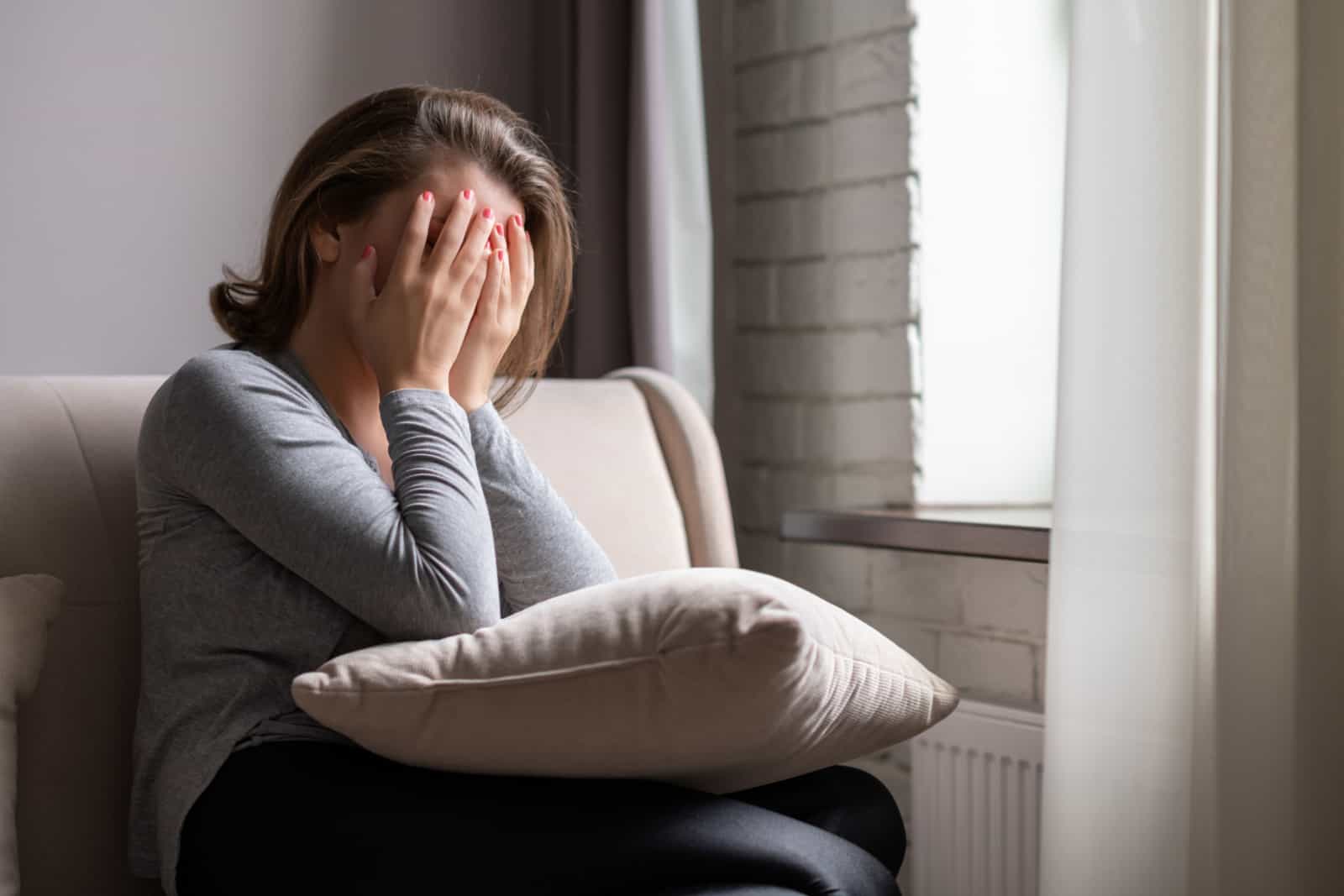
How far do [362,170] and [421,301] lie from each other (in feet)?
0.43

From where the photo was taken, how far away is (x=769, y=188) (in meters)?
2.07

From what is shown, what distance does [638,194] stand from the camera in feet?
6.23

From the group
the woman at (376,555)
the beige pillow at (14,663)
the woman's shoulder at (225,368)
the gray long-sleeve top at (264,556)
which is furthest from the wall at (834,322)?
the beige pillow at (14,663)

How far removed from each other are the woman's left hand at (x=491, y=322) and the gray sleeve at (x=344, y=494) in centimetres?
14

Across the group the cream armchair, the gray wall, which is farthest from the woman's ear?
the gray wall

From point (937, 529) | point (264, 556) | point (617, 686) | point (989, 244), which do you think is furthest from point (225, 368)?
point (989, 244)

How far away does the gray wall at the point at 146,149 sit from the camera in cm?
158

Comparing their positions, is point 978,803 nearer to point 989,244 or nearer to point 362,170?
point 989,244

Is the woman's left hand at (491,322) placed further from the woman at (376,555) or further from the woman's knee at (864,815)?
the woman's knee at (864,815)

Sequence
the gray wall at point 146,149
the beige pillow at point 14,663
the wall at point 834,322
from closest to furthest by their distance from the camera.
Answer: the beige pillow at point 14,663 < the gray wall at point 146,149 < the wall at point 834,322

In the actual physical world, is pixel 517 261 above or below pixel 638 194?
below

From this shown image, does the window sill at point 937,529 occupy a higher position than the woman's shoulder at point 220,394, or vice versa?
the woman's shoulder at point 220,394

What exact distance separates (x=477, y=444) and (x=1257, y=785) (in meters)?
0.75

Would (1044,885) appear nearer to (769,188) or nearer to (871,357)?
(871,357)
